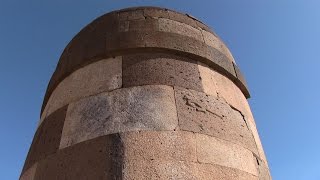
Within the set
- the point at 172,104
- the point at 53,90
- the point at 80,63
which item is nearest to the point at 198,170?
the point at 172,104

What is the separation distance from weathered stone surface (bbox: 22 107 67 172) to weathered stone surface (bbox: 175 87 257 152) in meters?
1.17

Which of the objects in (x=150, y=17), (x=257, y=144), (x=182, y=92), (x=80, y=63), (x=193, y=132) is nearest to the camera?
(x=193, y=132)

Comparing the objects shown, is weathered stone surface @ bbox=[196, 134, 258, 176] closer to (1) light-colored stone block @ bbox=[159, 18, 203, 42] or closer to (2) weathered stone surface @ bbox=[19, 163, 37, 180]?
(1) light-colored stone block @ bbox=[159, 18, 203, 42]

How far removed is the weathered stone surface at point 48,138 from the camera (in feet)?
9.28

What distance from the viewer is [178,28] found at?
11.8 feet

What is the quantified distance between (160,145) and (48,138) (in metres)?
1.21

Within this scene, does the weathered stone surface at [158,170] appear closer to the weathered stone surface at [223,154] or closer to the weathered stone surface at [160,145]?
the weathered stone surface at [160,145]

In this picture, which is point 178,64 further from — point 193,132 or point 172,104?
point 193,132

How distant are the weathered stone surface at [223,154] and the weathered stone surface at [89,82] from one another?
38.7 inches

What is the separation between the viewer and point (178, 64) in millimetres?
3186

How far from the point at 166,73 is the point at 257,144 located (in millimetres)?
1206

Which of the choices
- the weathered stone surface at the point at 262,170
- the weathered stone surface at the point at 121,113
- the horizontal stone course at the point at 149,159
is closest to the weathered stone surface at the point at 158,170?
the horizontal stone course at the point at 149,159

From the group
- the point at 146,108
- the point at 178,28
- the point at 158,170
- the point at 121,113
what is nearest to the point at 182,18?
the point at 178,28

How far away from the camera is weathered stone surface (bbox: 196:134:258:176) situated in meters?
2.50
